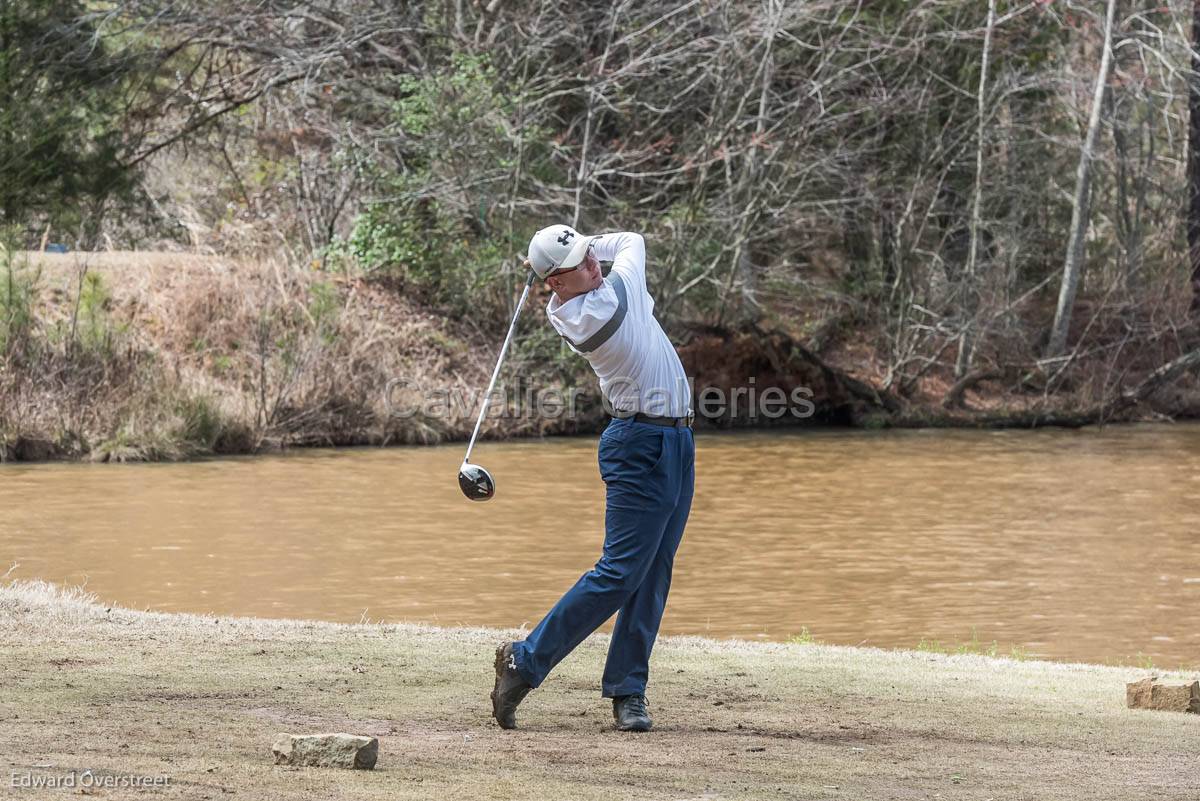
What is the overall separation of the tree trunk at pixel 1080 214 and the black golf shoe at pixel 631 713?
23.3 meters

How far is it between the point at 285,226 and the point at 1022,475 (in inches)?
578

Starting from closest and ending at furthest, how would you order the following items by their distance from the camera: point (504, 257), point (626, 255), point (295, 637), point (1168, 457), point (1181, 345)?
1. point (626, 255)
2. point (295, 637)
3. point (1168, 457)
4. point (504, 257)
5. point (1181, 345)

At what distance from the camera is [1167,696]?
754 cm

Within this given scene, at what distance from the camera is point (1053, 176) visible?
105 ft

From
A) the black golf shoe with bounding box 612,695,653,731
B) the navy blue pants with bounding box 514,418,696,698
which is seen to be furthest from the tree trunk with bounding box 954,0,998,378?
the black golf shoe with bounding box 612,695,653,731

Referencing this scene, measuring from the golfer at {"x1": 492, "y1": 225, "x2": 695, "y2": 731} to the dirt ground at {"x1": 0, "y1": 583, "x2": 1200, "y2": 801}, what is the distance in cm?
25

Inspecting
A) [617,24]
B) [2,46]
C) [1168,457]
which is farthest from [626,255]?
[2,46]

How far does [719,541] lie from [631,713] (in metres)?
9.89

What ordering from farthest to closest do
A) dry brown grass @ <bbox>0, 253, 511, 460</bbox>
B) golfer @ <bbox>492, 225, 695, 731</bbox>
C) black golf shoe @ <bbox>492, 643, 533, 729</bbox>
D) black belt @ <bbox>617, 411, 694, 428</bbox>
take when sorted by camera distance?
dry brown grass @ <bbox>0, 253, 511, 460</bbox> → black belt @ <bbox>617, 411, 694, 428</bbox> → golfer @ <bbox>492, 225, 695, 731</bbox> → black golf shoe @ <bbox>492, 643, 533, 729</bbox>

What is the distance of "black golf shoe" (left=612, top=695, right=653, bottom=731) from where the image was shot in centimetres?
673

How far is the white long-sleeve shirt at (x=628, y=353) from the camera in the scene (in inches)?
268

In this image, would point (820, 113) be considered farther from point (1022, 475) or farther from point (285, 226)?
point (285, 226)

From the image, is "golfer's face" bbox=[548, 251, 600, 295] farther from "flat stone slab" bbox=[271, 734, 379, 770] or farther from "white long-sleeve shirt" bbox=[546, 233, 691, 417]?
"flat stone slab" bbox=[271, 734, 379, 770]

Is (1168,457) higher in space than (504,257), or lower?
lower
